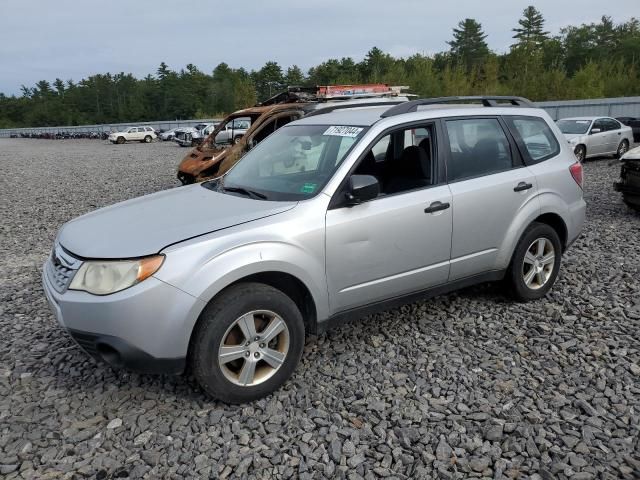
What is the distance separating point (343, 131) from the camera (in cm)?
391

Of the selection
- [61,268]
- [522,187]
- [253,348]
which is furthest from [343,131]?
[61,268]

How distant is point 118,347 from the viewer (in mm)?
2850

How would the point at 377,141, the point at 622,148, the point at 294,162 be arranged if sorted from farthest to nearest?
the point at 622,148, the point at 294,162, the point at 377,141

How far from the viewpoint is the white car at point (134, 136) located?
43.0 metres

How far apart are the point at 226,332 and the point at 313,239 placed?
782 millimetres

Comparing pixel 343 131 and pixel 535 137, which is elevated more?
pixel 343 131

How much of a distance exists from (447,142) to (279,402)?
2308mm

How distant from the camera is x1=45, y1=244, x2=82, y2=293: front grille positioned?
3.06 metres

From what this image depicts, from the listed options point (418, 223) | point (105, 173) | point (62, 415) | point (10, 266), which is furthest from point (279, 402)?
point (105, 173)

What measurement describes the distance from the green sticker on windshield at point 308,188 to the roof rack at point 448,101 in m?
0.83

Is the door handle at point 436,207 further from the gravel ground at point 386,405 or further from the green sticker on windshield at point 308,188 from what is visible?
the gravel ground at point 386,405

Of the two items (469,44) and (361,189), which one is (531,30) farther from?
(361,189)

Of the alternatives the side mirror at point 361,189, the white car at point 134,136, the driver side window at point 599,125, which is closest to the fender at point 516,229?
the side mirror at point 361,189

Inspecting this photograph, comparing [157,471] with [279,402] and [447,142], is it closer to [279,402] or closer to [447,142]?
[279,402]
